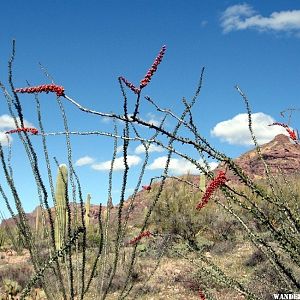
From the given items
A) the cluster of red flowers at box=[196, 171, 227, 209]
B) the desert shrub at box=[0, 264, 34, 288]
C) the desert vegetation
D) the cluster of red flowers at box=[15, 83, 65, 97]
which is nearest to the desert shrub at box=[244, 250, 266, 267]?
the desert vegetation

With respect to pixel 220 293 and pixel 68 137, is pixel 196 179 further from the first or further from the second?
pixel 68 137

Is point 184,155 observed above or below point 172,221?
below

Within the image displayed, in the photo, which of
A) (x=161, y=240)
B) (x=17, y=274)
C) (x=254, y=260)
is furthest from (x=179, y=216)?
(x=17, y=274)

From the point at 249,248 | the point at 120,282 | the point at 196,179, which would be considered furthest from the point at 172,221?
the point at 196,179

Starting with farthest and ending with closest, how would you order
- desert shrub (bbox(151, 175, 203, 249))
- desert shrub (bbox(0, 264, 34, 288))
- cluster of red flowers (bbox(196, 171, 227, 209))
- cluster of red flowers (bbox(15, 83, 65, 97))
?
desert shrub (bbox(151, 175, 203, 249))
desert shrub (bbox(0, 264, 34, 288))
cluster of red flowers (bbox(196, 171, 227, 209))
cluster of red flowers (bbox(15, 83, 65, 97))

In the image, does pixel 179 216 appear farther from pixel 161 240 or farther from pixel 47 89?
pixel 47 89

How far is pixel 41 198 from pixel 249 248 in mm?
9681

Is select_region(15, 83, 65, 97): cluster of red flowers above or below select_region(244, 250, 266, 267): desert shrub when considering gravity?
above

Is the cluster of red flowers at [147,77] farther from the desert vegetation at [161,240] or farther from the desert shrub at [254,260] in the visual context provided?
the desert shrub at [254,260]

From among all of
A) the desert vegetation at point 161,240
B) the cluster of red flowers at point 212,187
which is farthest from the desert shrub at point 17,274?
the cluster of red flowers at point 212,187

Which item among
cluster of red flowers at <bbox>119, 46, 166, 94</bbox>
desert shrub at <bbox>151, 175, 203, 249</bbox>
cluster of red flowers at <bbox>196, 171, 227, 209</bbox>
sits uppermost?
desert shrub at <bbox>151, 175, 203, 249</bbox>

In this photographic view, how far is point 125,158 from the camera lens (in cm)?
335

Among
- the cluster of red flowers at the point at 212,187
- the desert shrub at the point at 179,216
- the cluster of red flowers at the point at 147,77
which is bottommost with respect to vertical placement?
the cluster of red flowers at the point at 212,187

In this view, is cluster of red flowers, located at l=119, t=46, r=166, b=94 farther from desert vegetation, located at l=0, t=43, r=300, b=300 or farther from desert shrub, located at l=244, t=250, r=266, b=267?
desert shrub, located at l=244, t=250, r=266, b=267
